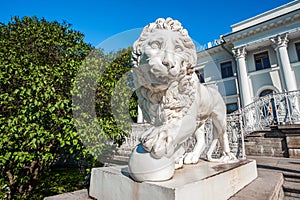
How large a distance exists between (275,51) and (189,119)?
13990mm

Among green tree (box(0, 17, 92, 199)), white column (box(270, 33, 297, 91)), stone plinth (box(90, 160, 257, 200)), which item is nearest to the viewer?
stone plinth (box(90, 160, 257, 200))

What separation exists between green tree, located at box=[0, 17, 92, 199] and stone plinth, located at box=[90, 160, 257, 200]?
5.48ft

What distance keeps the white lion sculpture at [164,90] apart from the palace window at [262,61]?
44.9 feet

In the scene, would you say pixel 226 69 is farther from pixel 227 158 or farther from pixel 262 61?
pixel 227 158

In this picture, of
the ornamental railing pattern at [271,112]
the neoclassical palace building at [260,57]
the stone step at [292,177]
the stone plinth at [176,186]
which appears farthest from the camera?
the neoclassical palace building at [260,57]

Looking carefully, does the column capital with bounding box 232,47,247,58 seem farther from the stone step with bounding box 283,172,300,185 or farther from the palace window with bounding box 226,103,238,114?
the stone step with bounding box 283,172,300,185

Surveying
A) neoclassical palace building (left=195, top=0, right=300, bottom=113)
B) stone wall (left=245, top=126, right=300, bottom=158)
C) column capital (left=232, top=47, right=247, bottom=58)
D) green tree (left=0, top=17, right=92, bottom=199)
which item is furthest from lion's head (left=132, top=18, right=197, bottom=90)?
column capital (left=232, top=47, right=247, bottom=58)

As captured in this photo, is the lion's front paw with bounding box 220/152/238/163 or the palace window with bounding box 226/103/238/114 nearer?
the lion's front paw with bounding box 220/152/238/163

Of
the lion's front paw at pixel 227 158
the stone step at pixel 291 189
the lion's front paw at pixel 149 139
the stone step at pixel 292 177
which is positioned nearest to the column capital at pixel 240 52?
the stone step at pixel 292 177

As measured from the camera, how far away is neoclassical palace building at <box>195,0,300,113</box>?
1100 centimetres

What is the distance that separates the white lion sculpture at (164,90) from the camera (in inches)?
47.9

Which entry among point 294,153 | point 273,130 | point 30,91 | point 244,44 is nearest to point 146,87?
point 30,91

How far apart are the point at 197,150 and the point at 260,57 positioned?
13975 mm

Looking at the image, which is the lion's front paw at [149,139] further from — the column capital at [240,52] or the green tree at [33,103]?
the column capital at [240,52]
